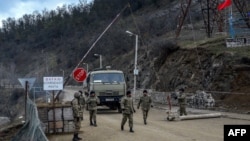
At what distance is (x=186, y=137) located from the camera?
57.6ft

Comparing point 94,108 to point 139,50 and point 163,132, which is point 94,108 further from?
point 139,50

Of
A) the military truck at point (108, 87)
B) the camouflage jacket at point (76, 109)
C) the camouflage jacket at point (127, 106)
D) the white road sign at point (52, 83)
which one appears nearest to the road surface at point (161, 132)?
the camouflage jacket at point (127, 106)

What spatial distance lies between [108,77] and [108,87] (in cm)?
91

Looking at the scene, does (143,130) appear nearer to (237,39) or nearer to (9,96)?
(237,39)

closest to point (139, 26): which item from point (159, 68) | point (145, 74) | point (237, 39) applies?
point (145, 74)

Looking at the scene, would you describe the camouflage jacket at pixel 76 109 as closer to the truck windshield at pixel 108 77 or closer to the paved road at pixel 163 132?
the paved road at pixel 163 132

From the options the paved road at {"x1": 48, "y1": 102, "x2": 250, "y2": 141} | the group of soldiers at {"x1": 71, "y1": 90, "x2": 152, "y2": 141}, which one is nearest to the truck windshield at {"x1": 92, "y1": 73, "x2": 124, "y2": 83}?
the paved road at {"x1": 48, "y1": 102, "x2": 250, "y2": 141}

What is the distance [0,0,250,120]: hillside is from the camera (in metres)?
35.0

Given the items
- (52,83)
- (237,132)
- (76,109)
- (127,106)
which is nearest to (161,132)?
(127,106)

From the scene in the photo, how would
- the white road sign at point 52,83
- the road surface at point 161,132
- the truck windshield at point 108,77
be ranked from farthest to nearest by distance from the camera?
1. the truck windshield at point 108,77
2. the white road sign at point 52,83
3. the road surface at point 161,132

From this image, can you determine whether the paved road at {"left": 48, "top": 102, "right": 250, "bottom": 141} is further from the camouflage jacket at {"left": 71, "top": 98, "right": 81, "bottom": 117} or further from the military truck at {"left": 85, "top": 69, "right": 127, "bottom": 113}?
the military truck at {"left": 85, "top": 69, "right": 127, "bottom": 113}

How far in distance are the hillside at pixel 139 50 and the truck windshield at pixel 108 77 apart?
7.17 meters

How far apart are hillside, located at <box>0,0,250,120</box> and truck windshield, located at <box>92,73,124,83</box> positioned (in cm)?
717

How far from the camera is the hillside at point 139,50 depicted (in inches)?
1377
